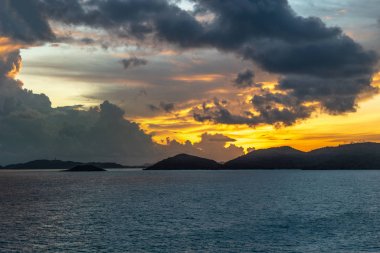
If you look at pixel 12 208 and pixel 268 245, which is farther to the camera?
pixel 12 208

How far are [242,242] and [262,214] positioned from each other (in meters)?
45.8

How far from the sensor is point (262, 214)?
421ft

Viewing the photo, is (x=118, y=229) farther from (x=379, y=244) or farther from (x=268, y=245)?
(x=379, y=244)

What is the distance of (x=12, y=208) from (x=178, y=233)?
3130 inches

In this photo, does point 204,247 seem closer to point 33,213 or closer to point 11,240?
point 11,240

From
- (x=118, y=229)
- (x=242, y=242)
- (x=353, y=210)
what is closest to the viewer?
(x=242, y=242)

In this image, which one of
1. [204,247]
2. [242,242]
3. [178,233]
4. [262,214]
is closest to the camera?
[204,247]

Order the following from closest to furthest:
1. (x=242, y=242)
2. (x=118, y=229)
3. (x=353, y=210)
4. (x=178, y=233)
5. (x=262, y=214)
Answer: (x=242, y=242), (x=178, y=233), (x=118, y=229), (x=262, y=214), (x=353, y=210)

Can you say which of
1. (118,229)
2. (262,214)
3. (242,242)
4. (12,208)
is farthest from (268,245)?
(12,208)

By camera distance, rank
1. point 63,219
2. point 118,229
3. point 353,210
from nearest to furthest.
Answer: point 118,229
point 63,219
point 353,210

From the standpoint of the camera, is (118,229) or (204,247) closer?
(204,247)

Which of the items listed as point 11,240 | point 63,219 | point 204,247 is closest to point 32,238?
point 11,240

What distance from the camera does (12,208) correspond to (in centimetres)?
14588

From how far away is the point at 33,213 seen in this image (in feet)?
430
